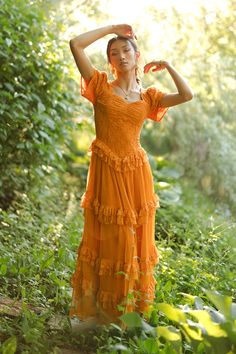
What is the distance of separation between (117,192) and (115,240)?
0.25 meters

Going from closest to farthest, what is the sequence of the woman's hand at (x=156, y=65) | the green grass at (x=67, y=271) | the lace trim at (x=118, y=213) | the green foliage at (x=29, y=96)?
the green grass at (x=67, y=271) < the lace trim at (x=118, y=213) < the woman's hand at (x=156, y=65) < the green foliage at (x=29, y=96)

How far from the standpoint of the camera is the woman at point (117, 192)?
2885 millimetres

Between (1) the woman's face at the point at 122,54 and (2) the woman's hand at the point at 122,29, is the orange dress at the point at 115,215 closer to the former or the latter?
(1) the woman's face at the point at 122,54

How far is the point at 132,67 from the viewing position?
9.74ft

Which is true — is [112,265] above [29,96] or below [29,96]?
below

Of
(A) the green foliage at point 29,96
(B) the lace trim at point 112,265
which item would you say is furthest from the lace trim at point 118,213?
(A) the green foliage at point 29,96

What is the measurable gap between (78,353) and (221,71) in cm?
588

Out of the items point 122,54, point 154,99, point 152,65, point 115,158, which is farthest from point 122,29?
point 115,158

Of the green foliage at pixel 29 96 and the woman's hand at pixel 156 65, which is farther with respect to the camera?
the green foliage at pixel 29 96

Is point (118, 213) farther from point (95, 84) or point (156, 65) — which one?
point (156, 65)

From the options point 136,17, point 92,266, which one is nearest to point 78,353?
point 92,266

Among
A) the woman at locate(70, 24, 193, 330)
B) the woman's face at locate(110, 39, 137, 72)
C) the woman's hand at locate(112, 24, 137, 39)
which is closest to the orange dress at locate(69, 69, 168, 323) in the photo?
the woman at locate(70, 24, 193, 330)

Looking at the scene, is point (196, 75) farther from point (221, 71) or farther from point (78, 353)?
point (78, 353)

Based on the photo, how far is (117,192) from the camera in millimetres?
2900
